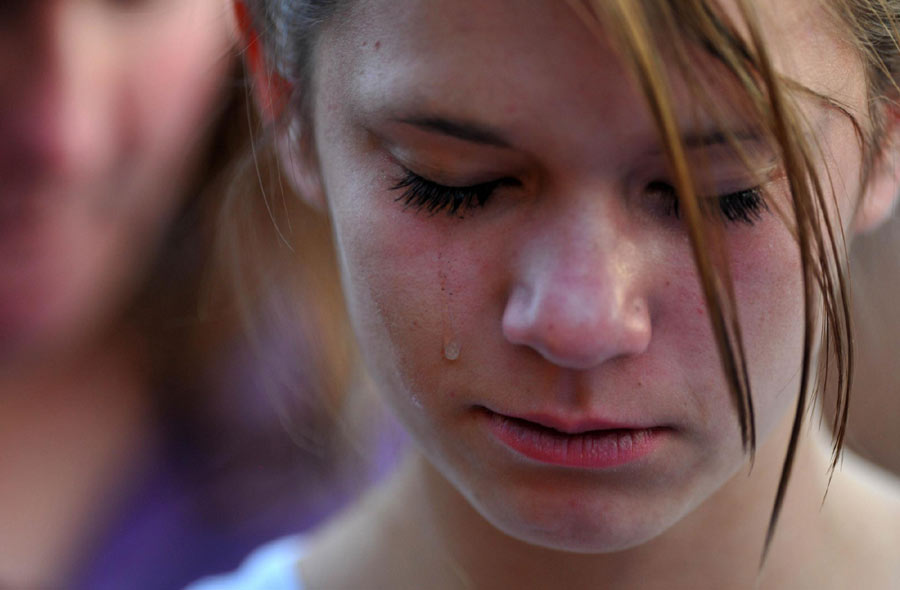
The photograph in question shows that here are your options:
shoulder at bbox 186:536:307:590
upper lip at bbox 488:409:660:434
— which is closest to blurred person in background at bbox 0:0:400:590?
shoulder at bbox 186:536:307:590

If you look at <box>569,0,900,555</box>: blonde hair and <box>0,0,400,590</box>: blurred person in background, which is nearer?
<box>569,0,900,555</box>: blonde hair

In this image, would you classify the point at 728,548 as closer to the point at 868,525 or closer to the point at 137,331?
the point at 868,525

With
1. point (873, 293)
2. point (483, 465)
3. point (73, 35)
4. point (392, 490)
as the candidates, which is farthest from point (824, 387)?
point (73, 35)

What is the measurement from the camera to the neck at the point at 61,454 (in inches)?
58.5

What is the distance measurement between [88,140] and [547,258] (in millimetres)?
797

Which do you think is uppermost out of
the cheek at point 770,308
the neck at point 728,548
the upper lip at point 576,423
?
the cheek at point 770,308

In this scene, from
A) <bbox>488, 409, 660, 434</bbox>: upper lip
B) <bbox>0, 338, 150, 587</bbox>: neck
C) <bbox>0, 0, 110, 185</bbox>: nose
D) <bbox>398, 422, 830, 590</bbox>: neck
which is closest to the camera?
<bbox>488, 409, 660, 434</bbox>: upper lip

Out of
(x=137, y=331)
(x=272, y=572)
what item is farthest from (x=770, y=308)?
(x=137, y=331)

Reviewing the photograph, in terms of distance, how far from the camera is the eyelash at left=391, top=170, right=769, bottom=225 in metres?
0.63

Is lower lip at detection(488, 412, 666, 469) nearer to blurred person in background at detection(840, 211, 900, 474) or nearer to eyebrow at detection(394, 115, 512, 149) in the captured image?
eyebrow at detection(394, 115, 512, 149)

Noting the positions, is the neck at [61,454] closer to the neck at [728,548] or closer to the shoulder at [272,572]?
the shoulder at [272,572]

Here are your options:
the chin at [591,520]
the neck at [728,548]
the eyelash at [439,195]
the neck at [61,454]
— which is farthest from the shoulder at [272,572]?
the neck at [61,454]

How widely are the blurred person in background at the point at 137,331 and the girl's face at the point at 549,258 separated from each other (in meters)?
0.46

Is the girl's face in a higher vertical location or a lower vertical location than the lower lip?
higher
